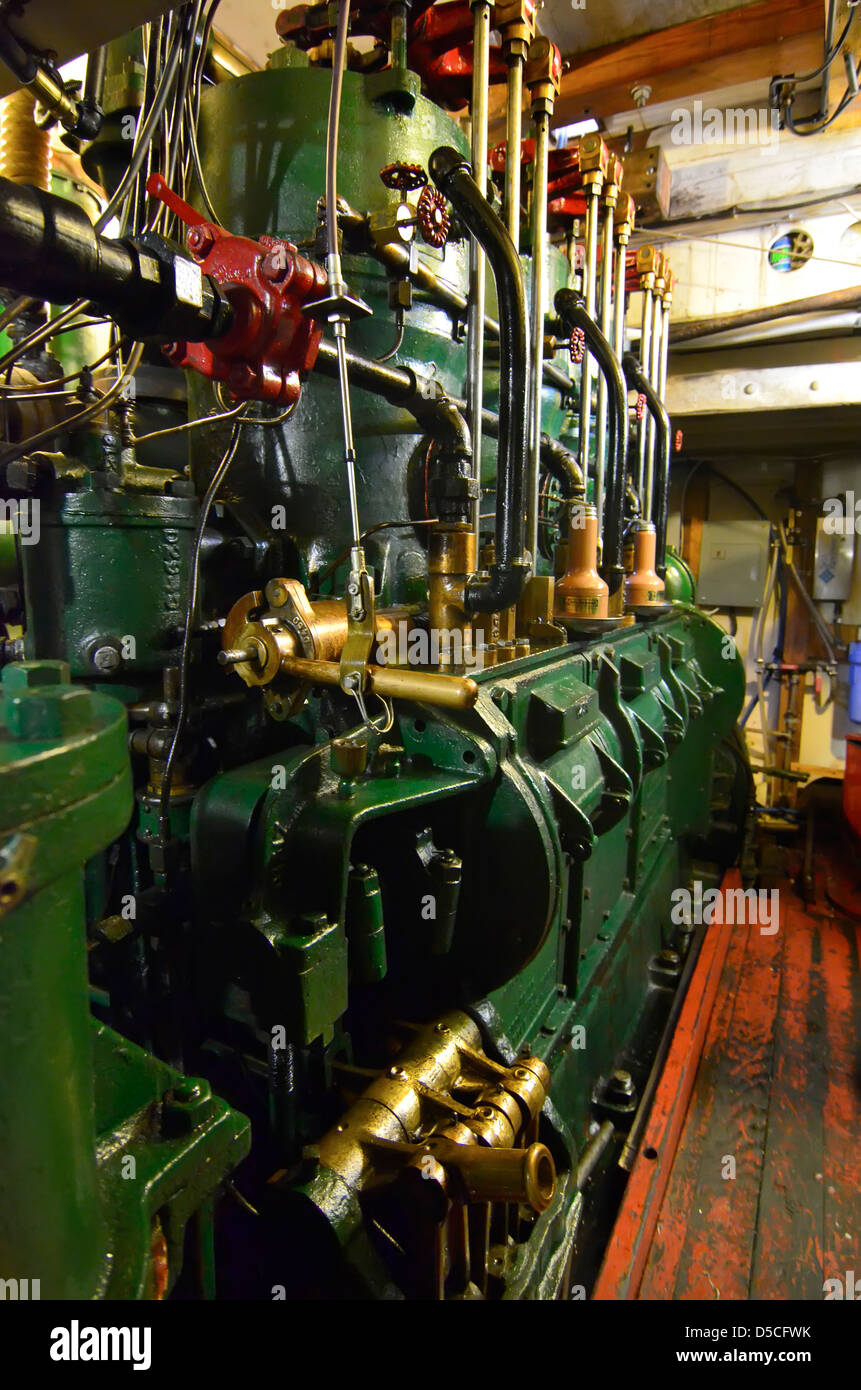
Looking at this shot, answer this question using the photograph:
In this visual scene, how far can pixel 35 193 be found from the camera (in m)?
0.80

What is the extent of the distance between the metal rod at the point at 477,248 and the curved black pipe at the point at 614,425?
1.76 feet

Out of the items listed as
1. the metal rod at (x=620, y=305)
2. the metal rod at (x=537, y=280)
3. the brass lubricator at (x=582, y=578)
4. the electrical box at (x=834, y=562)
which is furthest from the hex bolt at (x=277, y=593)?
the electrical box at (x=834, y=562)

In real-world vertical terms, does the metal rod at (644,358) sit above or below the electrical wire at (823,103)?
below

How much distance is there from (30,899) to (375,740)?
0.88m

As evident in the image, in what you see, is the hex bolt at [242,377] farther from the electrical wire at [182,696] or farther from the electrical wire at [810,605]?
the electrical wire at [810,605]

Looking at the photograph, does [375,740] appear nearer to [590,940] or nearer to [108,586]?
[108,586]

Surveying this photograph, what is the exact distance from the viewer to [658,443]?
3043 millimetres

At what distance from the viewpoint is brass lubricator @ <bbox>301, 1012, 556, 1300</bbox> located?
98 cm

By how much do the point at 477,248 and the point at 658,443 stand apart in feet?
5.23

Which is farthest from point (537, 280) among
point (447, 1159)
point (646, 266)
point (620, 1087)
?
A: point (620, 1087)

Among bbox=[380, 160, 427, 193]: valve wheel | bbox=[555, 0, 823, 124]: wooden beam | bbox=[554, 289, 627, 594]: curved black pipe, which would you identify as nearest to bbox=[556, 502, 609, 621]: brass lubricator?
bbox=[554, 289, 627, 594]: curved black pipe

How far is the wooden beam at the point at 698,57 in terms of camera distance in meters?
2.52

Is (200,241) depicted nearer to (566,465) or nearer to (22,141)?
(22,141)
